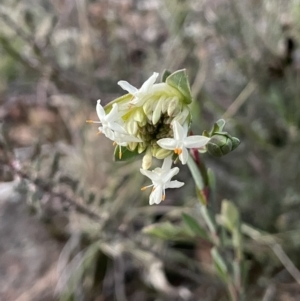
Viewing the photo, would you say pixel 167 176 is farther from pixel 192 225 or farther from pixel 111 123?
pixel 192 225

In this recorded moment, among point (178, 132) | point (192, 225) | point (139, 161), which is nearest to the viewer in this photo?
point (178, 132)

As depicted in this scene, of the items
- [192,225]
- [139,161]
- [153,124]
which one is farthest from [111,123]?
[139,161]

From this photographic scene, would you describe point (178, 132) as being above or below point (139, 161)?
below

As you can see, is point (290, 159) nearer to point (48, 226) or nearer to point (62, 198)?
point (62, 198)

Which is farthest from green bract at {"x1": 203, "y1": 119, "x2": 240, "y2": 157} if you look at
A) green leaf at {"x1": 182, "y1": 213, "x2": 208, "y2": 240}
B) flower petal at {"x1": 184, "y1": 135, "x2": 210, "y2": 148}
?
green leaf at {"x1": 182, "y1": 213, "x2": 208, "y2": 240}

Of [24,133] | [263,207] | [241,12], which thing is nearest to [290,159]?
[263,207]

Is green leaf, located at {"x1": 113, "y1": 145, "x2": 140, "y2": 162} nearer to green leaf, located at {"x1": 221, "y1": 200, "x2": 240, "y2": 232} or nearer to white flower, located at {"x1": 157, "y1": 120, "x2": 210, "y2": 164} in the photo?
white flower, located at {"x1": 157, "y1": 120, "x2": 210, "y2": 164}

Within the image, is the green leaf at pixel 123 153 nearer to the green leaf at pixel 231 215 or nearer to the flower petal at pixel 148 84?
the flower petal at pixel 148 84

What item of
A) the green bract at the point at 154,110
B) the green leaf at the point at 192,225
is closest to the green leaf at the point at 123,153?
the green bract at the point at 154,110
